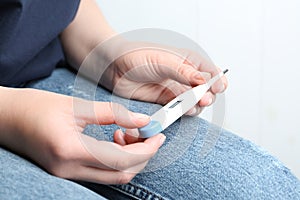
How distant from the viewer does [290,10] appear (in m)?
1.00

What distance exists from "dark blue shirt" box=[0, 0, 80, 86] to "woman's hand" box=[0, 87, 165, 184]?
0.40ft

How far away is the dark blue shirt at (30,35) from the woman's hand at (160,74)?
0.09m

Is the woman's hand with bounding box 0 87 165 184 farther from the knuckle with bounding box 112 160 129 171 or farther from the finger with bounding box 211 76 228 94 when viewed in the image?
the finger with bounding box 211 76 228 94

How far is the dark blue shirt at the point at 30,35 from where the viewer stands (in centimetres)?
63

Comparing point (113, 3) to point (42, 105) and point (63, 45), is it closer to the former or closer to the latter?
point (63, 45)

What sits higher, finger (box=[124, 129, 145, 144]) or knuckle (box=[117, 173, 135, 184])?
finger (box=[124, 129, 145, 144])

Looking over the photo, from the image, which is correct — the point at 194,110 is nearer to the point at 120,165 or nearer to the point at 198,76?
the point at 198,76

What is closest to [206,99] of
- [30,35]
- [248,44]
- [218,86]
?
[218,86]

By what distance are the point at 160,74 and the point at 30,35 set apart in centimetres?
17

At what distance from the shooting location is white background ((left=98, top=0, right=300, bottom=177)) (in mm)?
991

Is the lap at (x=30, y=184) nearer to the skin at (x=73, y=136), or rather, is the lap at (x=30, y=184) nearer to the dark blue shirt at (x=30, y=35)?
the skin at (x=73, y=136)

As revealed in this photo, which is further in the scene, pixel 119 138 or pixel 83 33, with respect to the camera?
pixel 83 33

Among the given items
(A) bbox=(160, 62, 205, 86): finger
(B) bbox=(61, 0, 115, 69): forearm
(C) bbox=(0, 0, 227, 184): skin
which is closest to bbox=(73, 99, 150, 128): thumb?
(C) bbox=(0, 0, 227, 184): skin

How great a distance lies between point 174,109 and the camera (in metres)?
0.55
